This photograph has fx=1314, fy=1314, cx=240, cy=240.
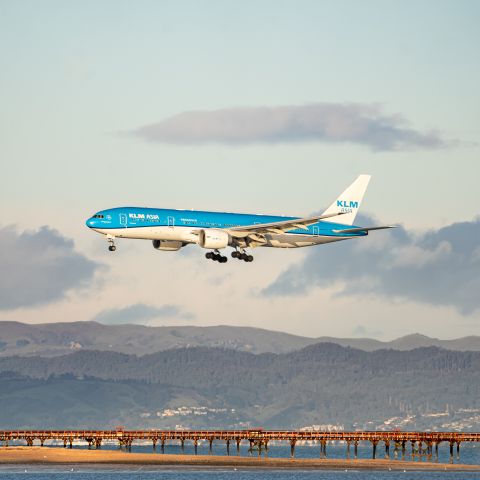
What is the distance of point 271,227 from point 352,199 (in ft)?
106

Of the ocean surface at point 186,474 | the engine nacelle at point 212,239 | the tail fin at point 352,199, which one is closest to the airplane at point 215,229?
the engine nacelle at point 212,239

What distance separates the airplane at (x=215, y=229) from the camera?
151250 millimetres

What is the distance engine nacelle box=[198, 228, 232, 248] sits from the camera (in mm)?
152875

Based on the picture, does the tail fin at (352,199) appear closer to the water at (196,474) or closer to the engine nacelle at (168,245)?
the engine nacelle at (168,245)

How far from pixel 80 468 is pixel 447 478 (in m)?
52.8

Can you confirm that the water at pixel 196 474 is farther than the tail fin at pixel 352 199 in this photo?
No

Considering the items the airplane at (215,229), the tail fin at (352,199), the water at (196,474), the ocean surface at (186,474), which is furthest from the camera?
the tail fin at (352,199)

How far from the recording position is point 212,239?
15288 centimetres

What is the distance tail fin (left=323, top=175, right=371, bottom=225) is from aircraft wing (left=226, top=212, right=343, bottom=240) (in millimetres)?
23029

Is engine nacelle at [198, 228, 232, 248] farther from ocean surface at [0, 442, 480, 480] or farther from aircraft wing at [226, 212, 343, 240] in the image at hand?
ocean surface at [0, 442, 480, 480]

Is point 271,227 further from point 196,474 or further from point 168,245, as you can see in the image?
point 196,474

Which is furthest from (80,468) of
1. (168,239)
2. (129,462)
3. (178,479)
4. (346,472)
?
(168,239)

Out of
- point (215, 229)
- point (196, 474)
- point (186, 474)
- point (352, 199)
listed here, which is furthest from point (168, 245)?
point (196, 474)

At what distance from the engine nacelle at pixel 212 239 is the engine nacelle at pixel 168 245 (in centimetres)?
366
